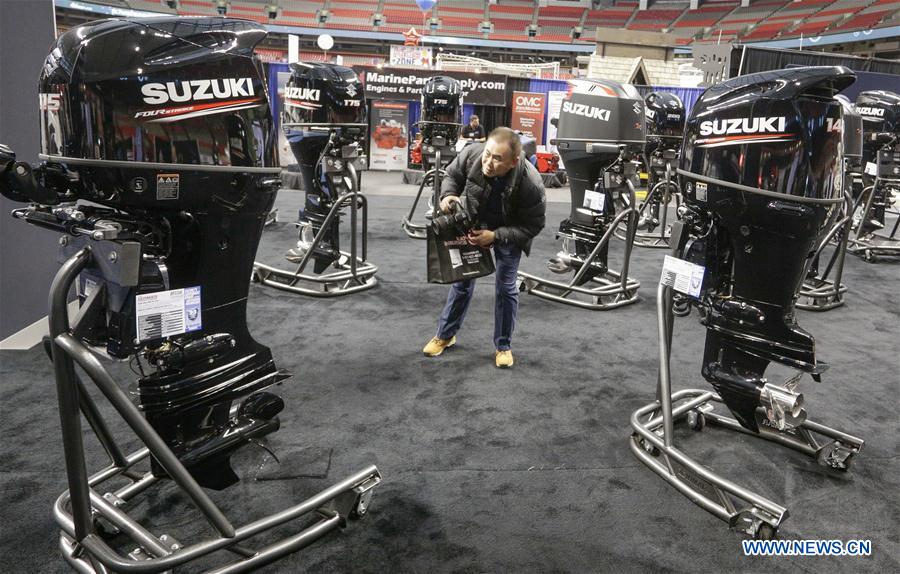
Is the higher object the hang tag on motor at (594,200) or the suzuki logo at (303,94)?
the suzuki logo at (303,94)

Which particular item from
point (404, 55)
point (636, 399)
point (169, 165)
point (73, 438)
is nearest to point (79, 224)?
point (169, 165)

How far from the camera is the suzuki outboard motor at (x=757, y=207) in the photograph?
71.6 inches

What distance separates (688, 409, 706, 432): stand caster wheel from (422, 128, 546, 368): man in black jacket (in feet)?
3.04

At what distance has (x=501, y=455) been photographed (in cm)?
231

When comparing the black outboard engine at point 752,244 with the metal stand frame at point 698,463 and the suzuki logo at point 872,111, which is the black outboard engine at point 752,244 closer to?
the metal stand frame at point 698,463

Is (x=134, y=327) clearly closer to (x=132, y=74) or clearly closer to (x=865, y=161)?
(x=132, y=74)

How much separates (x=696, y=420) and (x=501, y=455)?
877mm

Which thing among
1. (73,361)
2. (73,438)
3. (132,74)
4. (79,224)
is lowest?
(73,438)

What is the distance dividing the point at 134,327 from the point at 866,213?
21.0 ft

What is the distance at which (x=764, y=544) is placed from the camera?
1.85 m

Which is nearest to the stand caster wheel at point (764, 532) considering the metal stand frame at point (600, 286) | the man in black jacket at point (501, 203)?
the man in black jacket at point (501, 203)

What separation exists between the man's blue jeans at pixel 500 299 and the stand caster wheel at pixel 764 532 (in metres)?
1.52

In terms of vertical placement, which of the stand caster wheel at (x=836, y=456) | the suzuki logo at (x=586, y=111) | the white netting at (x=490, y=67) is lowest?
the stand caster wheel at (x=836, y=456)

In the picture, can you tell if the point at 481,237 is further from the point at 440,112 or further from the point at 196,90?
the point at 440,112
